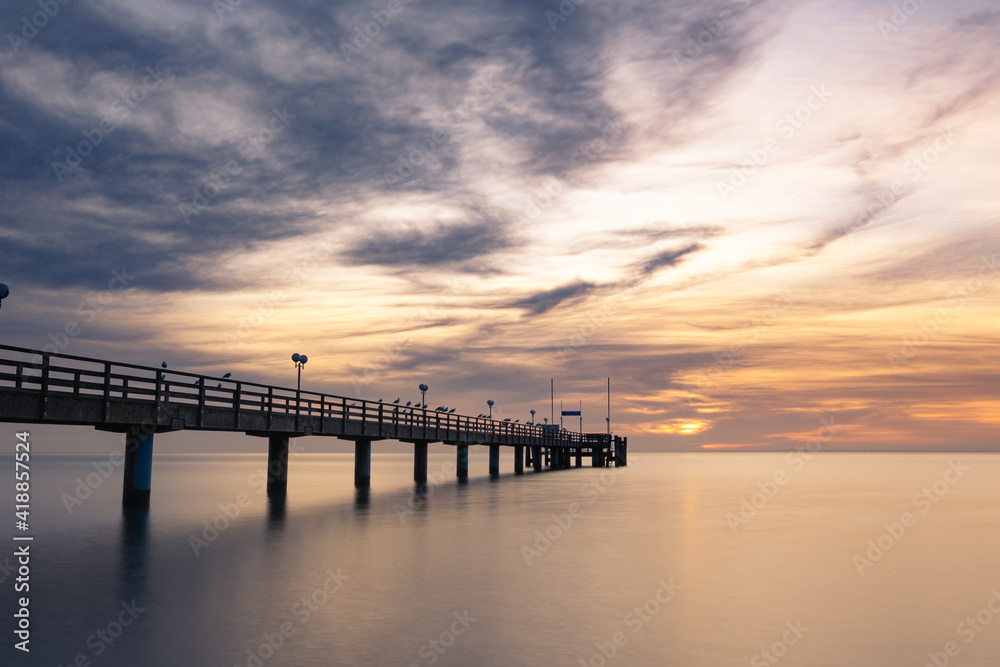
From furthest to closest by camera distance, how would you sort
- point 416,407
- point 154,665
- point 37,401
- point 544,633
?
point 416,407 → point 37,401 → point 544,633 → point 154,665

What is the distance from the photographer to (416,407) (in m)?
55.7

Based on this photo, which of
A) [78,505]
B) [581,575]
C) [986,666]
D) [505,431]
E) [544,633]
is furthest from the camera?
[505,431]

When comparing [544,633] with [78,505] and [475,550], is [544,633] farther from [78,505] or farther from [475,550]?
[78,505]

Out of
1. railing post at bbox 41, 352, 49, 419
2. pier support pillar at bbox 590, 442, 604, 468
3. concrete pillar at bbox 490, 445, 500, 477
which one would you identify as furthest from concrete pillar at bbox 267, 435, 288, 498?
pier support pillar at bbox 590, 442, 604, 468

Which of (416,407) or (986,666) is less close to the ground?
(416,407)

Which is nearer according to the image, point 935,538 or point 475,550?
point 475,550

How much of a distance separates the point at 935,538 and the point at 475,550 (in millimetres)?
17161

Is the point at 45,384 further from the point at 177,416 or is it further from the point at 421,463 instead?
the point at 421,463

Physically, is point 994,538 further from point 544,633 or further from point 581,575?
point 544,633

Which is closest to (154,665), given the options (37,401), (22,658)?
(22,658)
